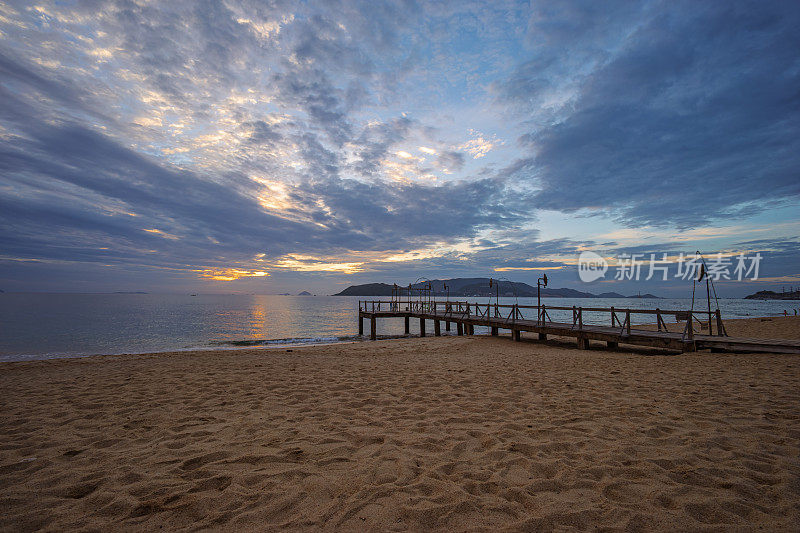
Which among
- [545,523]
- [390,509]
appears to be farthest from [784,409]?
[390,509]

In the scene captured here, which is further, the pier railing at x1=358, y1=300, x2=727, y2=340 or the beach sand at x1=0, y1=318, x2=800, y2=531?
the pier railing at x1=358, y1=300, x2=727, y2=340

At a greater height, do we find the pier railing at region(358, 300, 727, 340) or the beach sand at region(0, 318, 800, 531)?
the pier railing at region(358, 300, 727, 340)

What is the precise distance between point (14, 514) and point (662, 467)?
18.8ft

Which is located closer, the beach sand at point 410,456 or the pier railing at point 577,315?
the beach sand at point 410,456

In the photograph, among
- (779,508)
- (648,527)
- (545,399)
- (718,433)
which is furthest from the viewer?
(545,399)

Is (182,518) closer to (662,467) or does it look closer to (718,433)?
(662,467)

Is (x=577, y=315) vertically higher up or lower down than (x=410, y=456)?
higher up

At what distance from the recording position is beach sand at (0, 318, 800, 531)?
8.63ft

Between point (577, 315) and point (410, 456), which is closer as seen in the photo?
point (410, 456)

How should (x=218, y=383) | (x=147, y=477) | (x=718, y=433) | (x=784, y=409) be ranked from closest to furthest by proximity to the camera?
(x=147, y=477) < (x=718, y=433) < (x=784, y=409) < (x=218, y=383)

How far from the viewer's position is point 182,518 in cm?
263

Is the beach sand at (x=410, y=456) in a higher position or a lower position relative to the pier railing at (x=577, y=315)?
lower

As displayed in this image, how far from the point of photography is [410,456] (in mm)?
3627

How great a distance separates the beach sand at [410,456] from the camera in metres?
2.63
